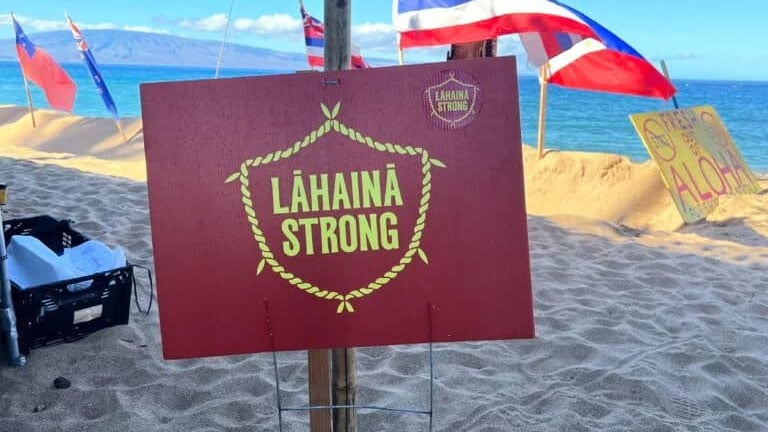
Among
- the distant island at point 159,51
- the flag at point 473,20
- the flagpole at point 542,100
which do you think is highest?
the distant island at point 159,51

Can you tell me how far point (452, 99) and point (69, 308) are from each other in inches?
94.8

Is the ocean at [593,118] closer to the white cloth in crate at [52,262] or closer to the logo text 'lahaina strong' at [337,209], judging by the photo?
the white cloth in crate at [52,262]

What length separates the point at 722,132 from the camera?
7348 millimetres

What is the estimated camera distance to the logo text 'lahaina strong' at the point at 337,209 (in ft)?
5.43

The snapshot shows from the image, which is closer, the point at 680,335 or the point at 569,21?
the point at 680,335

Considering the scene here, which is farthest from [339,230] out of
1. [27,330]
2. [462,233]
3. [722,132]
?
[722,132]

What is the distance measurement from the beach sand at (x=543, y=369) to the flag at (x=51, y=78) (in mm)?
4771

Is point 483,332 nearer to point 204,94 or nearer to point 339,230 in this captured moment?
point 339,230

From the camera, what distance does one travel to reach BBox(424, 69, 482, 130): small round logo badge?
5.33 feet

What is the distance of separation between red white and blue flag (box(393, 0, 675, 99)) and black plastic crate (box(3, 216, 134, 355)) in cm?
277

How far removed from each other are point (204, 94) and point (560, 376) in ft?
7.21

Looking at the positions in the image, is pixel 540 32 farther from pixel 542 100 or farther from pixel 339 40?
pixel 339 40

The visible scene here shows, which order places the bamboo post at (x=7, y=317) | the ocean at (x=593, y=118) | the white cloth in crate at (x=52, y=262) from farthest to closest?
the ocean at (x=593, y=118)
the white cloth in crate at (x=52, y=262)
the bamboo post at (x=7, y=317)

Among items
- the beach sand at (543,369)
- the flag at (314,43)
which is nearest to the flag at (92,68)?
the flag at (314,43)
